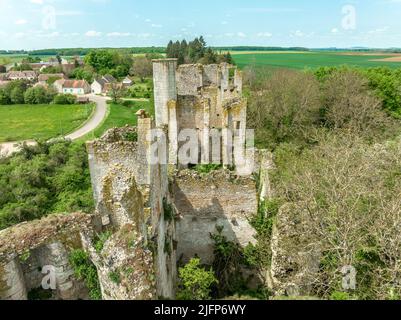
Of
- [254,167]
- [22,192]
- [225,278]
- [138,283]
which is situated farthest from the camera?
[22,192]

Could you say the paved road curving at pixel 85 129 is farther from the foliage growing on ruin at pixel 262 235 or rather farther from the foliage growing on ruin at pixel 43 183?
the foliage growing on ruin at pixel 262 235

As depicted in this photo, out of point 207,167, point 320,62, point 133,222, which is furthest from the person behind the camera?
point 320,62

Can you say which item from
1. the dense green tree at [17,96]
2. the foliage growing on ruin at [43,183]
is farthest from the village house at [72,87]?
the foliage growing on ruin at [43,183]

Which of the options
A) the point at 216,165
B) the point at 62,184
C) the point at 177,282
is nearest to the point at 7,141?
the point at 62,184

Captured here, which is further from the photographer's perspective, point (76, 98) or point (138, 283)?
point (76, 98)

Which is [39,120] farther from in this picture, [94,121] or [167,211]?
[167,211]

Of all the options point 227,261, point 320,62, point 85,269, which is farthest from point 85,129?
point 320,62
